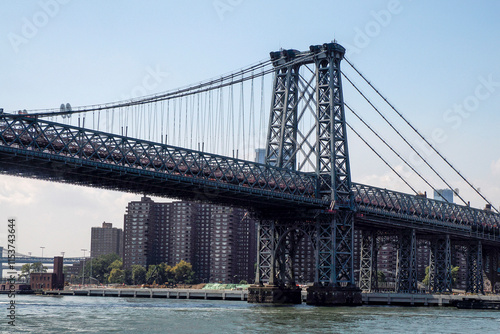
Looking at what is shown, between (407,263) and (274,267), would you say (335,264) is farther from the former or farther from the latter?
(407,263)

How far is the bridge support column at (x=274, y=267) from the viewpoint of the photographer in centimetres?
11100

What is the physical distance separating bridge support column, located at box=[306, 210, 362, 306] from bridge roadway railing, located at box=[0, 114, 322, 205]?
221 inches

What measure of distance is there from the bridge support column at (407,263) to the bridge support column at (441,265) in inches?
337

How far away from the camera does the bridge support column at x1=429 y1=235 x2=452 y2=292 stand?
146750 mm

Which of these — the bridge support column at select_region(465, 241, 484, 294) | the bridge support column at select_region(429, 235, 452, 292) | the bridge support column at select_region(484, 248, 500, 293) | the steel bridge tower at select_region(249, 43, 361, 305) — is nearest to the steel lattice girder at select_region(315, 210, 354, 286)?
the steel bridge tower at select_region(249, 43, 361, 305)

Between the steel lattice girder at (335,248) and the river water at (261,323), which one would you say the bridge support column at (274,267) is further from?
the river water at (261,323)

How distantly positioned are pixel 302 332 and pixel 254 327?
597 centimetres

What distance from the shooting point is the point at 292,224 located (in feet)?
372

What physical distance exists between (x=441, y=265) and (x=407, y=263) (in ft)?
37.5

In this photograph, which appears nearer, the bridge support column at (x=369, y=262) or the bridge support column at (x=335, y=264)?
the bridge support column at (x=335, y=264)

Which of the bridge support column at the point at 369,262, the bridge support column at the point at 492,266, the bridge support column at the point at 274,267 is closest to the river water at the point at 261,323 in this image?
the bridge support column at the point at 274,267

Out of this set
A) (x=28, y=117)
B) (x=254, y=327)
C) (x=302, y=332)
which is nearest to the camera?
(x=302, y=332)

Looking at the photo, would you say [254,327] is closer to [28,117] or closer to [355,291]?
[28,117]

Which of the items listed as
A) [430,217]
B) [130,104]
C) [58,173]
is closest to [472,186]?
[430,217]
